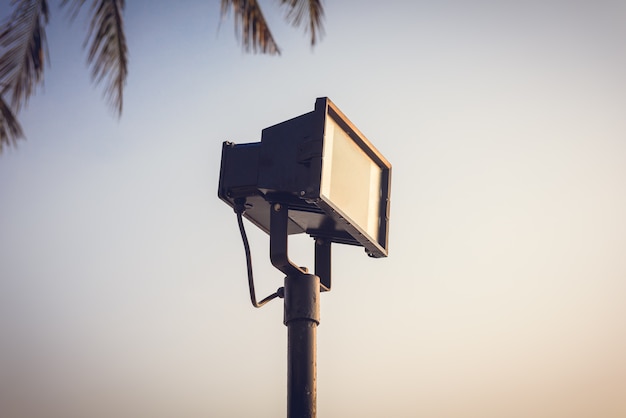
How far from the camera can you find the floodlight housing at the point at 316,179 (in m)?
3.17

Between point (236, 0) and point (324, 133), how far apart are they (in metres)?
2.01

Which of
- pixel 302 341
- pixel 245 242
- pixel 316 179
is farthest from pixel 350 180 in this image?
pixel 302 341

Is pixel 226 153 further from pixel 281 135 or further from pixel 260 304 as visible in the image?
pixel 260 304

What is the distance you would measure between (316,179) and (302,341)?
0.81m

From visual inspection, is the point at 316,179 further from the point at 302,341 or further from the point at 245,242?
the point at 302,341

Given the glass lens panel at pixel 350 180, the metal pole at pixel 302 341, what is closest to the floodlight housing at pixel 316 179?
the glass lens panel at pixel 350 180

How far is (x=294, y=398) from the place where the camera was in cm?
303

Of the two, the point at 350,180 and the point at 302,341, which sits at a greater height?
the point at 350,180

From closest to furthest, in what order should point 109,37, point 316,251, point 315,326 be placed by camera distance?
point 315,326, point 316,251, point 109,37

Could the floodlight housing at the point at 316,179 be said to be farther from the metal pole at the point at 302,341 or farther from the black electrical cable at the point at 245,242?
the metal pole at the point at 302,341

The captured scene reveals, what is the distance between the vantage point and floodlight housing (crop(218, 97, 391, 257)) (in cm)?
317

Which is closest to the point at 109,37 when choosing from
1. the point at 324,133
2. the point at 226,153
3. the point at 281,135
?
the point at 226,153

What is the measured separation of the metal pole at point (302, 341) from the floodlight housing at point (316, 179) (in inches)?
15.0

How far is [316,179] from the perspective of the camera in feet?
10.1
